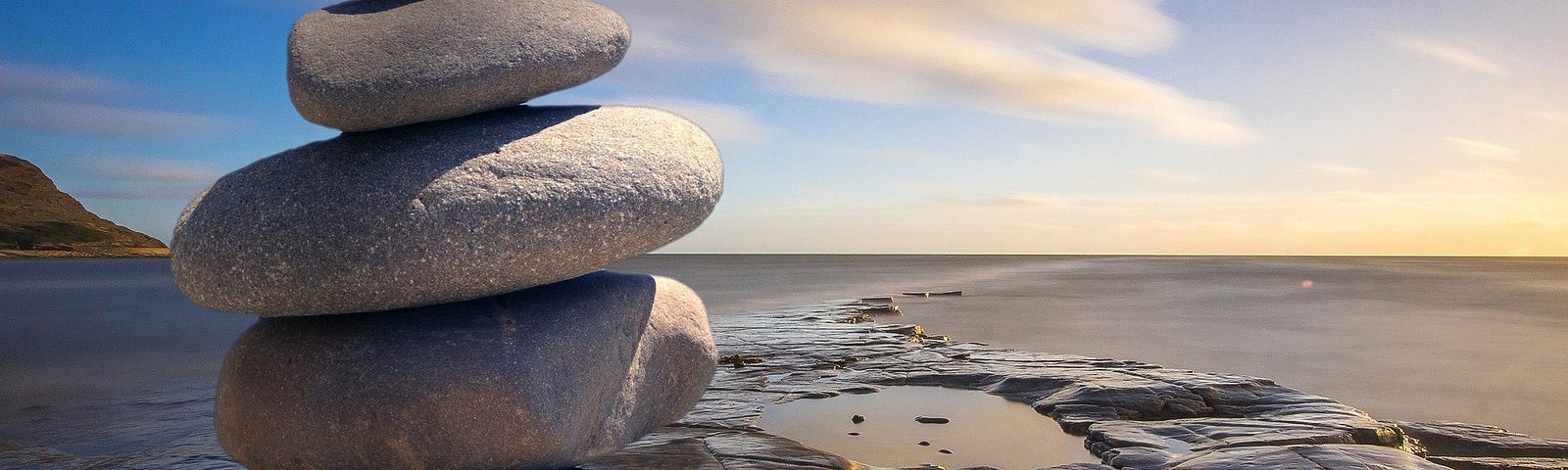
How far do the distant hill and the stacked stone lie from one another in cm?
13863

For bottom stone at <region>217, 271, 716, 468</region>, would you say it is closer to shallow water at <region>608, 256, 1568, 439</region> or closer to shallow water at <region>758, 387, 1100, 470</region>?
shallow water at <region>758, 387, 1100, 470</region>

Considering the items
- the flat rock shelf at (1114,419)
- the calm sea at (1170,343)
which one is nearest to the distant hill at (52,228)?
the calm sea at (1170,343)

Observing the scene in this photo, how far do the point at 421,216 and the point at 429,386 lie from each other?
3.04ft

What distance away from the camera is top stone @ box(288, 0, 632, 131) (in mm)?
5059

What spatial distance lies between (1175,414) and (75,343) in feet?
70.5

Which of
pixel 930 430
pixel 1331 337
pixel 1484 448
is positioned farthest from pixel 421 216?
pixel 1331 337

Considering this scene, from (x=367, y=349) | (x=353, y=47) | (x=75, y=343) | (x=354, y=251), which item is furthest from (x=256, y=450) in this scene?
(x=75, y=343)

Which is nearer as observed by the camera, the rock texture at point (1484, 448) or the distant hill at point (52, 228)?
the rock texture at point (1484, 448)

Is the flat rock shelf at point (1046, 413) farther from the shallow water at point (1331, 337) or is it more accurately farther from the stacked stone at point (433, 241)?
the shallow water at point (1331, 337)

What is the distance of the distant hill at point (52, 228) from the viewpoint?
119 m

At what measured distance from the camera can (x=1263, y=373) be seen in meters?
14.5

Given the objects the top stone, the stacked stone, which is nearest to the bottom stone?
the stacked stone

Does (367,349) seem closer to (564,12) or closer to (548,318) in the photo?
(548,318)

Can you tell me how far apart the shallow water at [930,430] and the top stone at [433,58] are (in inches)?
147
